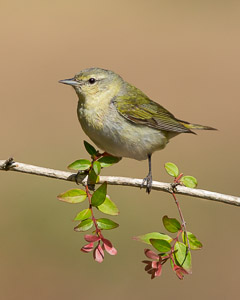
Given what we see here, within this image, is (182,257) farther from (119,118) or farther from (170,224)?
(119,118)

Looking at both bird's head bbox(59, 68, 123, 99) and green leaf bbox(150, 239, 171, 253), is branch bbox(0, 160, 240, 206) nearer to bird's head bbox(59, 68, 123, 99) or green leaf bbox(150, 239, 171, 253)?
green leaf bbox(150, 239, 171, 253)

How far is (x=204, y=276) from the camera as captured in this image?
700cm

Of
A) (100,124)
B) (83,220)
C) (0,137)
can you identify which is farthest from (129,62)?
(83,220)

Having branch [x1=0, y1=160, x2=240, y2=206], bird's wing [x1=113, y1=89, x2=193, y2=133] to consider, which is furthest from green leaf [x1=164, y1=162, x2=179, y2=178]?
bird's wing [x1=113, y1=89, x2=193, y2=133]

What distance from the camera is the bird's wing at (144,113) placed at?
4238 millimetres

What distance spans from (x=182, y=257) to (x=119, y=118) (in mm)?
1723

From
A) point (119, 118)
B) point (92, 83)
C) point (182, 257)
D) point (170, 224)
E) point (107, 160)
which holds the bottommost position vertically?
point (182, 257)

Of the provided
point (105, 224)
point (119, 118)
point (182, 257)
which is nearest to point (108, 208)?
point (105, 224)

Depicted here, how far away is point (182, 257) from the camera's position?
104 inches

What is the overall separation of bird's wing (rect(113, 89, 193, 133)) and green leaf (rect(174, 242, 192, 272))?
5.32 feet

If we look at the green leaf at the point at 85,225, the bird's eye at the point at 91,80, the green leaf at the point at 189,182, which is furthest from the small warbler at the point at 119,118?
the green leaf at the point at 85,225

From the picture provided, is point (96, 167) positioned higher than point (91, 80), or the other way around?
point (91, 80)

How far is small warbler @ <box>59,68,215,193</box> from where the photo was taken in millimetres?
3990

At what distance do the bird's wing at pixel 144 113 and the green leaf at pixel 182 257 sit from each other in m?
1.62
